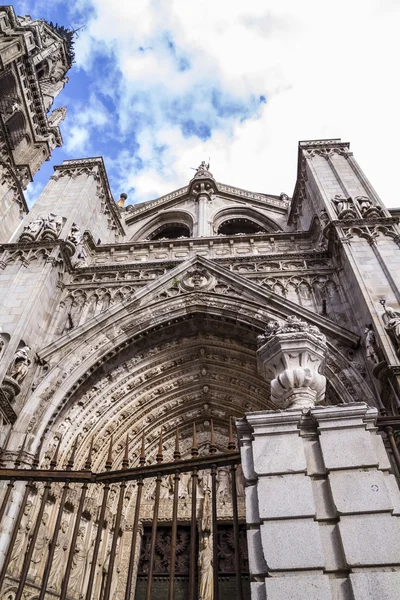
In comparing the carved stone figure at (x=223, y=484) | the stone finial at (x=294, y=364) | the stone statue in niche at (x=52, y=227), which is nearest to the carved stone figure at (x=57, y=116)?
the stone statue in niche at (x=52, y=227)

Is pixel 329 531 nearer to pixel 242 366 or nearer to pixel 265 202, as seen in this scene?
pixel 242 366

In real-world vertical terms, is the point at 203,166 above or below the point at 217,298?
above

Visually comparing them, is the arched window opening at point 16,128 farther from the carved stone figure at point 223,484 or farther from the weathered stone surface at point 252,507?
the weathered stone surface at point 252,507

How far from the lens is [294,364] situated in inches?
175

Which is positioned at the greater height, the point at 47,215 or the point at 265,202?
the point at 265,202

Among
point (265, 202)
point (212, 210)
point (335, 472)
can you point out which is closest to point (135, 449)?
point (335, 472)

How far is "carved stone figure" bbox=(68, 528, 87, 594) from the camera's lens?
25.3ft

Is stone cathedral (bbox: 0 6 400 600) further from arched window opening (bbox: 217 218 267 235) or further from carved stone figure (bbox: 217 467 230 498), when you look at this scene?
arched window opening (bbox: 217 218 267 235)

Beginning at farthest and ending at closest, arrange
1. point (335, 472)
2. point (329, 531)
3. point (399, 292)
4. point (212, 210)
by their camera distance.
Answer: point (212, 210)
point (399, 292)
point (335, 472)
point (329, 531)

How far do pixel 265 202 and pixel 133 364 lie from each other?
11.7 metres

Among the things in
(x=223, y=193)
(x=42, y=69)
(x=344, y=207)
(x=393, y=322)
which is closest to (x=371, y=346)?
(x=393, y=322)

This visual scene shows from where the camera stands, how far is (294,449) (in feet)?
12.0

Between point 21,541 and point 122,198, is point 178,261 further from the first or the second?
point 122,198

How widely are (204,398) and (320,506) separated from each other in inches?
303
